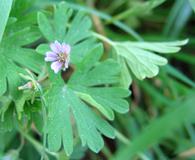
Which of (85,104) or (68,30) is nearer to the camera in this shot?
(85,104)

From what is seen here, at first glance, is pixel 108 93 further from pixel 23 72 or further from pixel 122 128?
pixel 122 128

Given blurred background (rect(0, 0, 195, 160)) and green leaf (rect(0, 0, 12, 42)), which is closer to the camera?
green leaf (rect(0, 0, 12, 42))

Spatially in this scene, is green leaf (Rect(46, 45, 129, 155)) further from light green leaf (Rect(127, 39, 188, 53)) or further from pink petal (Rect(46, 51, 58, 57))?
light green leaf (Rect(127, 39, 188, 53))

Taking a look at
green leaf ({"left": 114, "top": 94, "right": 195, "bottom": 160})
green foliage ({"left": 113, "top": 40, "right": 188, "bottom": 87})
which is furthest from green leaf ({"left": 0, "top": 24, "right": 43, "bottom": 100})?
green leaf ({"left": 114, "top": 94, "right": 195, "bottom": 160})

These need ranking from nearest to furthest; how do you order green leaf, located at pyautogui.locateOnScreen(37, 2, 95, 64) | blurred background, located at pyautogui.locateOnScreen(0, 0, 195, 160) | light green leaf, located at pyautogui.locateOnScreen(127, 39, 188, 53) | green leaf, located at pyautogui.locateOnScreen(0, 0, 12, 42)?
1. green leaf, located at pyautogui.locateOnScreen(0, 0, 12, 42)
2. green leaf, located at pyautogui.locateOnScreen(37, 2, 95, 64)
3. light green leaf, located at pyautogui.locateOnScreen(127, 39, 188, 53)
4. blurred background, located at pyautogui.locateOnScreen(0, 0, 195, 160)

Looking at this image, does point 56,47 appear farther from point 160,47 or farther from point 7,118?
point 160,47

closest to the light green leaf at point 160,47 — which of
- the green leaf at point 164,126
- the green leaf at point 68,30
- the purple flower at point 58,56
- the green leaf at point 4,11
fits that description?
the green leaf at point 68,30

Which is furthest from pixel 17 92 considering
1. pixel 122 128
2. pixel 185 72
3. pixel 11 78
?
pixel 185 72

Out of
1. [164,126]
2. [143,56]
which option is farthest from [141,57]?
[164,126]
